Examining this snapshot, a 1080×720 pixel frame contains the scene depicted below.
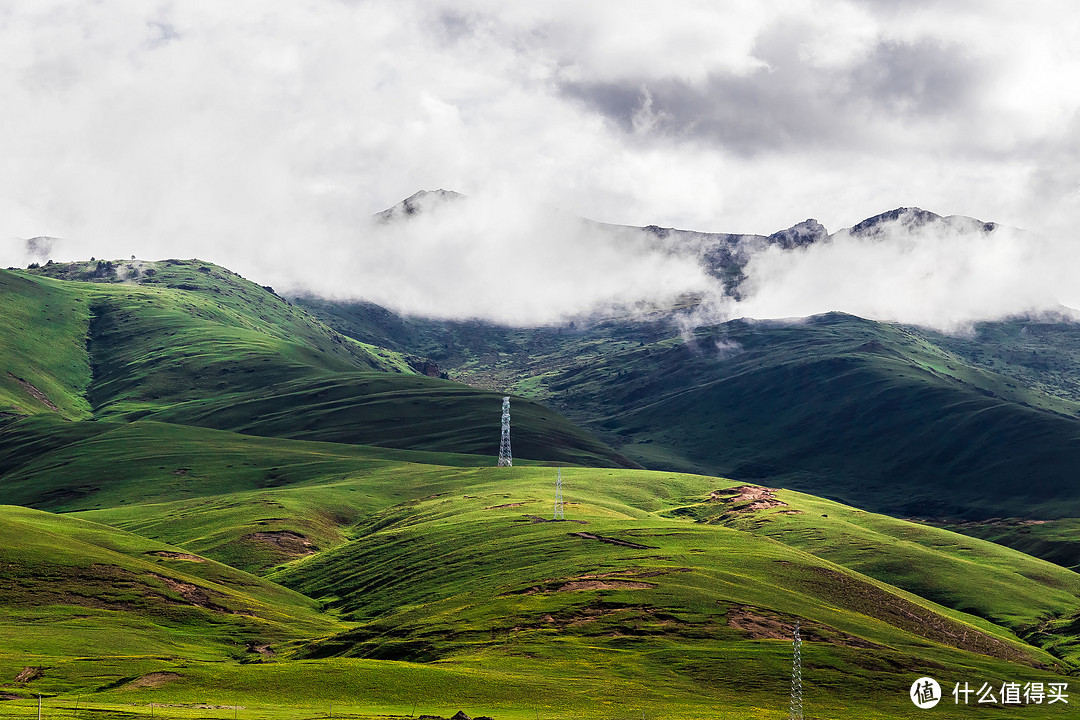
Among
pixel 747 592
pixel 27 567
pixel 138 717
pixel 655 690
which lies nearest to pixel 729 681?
pixel 655 690

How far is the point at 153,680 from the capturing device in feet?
407

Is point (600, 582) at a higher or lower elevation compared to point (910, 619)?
higher

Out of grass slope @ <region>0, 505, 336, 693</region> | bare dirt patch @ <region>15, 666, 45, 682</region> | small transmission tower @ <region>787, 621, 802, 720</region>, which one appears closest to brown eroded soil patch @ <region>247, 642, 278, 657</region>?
grass slope @ <region>0, 505, 336, 693</region>

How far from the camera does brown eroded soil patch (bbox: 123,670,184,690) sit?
12188 cm

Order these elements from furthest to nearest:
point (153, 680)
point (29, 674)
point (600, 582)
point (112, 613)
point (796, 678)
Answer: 1. point (600, 582)
2. point (112, 613)
3. point (153, 680)
4. point (29, 674)
5. point (796, 678)

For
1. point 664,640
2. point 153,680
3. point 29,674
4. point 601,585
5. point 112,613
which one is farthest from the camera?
point 601,585

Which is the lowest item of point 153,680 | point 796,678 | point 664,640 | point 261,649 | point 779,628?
point 261,649

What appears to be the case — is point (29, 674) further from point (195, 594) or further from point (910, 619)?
point (910, 619)

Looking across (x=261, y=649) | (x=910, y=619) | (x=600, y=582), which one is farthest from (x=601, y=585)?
(x=910, y=619)

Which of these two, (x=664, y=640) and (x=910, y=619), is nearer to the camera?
(x=664, y=640)

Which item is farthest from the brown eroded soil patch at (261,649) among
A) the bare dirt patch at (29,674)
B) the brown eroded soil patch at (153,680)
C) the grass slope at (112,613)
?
the bare dirt patch at (29,674)

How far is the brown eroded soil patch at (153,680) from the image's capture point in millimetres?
121875

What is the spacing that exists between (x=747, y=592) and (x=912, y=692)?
42.3m

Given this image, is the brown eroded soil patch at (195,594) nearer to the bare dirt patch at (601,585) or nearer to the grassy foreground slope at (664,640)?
the grassy foreground slope at (664,640)
